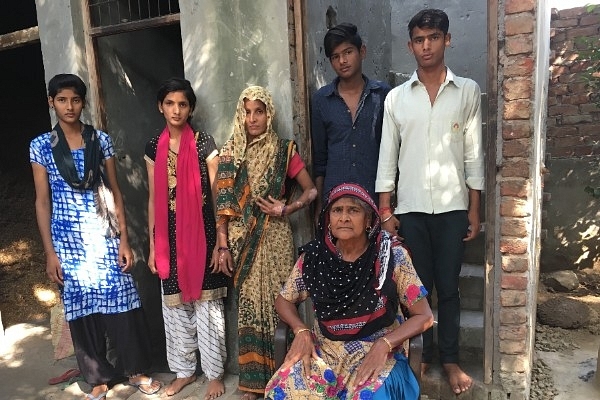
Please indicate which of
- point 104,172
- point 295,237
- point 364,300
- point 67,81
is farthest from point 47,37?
point 364,300

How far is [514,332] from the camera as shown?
107 inches

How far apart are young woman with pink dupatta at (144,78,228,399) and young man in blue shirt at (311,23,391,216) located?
74 cm

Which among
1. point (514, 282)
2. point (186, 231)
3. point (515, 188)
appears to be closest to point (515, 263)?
point (514, 282)

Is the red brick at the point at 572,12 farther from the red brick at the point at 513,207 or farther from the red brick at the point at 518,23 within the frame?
the red brick at the point at 513,207

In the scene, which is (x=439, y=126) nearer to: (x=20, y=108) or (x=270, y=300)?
(x=270, y=300)

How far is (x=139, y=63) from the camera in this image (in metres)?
4.16

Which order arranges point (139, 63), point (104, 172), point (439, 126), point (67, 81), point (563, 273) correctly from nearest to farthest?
point (439, 126), point (67, 81), point (104, 172), point (139, 63), point (563, 273)

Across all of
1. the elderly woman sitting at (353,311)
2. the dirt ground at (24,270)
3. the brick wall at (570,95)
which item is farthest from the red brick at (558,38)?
the elderly woman sitting at (353,311)

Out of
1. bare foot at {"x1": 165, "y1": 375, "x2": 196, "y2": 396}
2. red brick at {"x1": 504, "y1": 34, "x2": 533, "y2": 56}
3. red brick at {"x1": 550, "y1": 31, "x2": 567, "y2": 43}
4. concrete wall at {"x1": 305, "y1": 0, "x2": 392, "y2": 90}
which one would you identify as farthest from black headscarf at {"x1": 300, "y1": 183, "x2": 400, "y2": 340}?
red brick at {"x1": 550, "y1": 31, "x2": 567, "y2": 43}

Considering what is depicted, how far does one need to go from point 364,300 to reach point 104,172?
6.13 ft

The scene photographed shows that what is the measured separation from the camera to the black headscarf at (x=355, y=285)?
2.23 metres

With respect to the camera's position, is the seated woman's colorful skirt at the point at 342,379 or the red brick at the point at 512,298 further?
the red brick at the point at 512,298

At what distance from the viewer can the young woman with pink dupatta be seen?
9.77ft

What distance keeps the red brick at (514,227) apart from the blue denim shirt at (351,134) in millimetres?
729
